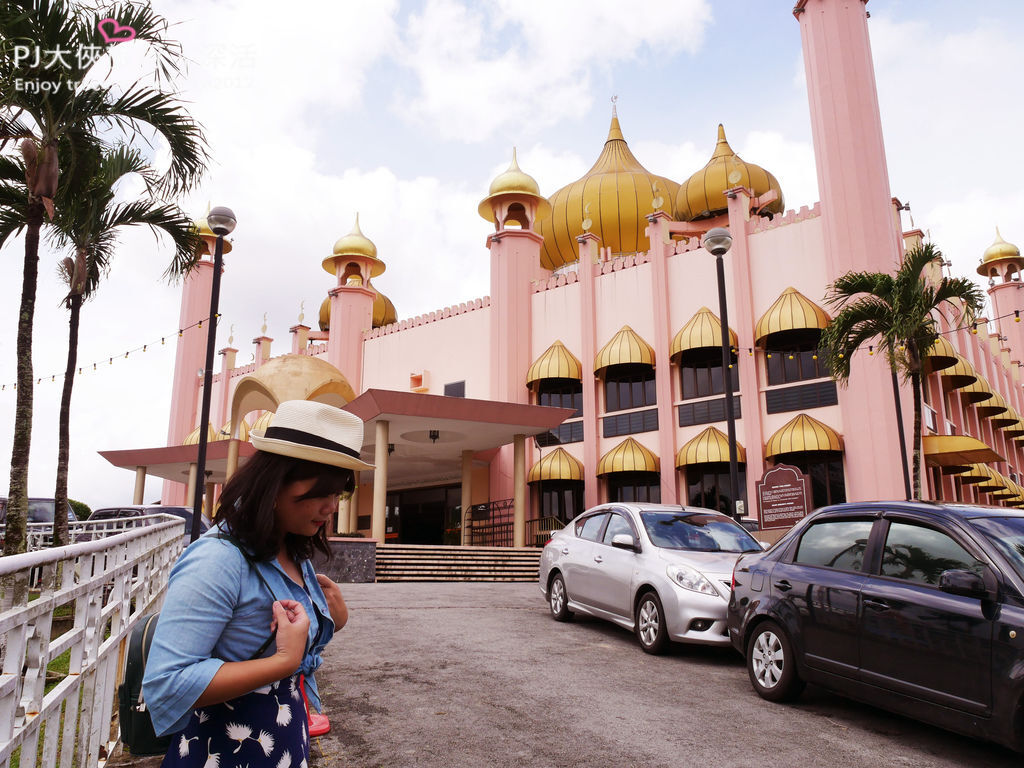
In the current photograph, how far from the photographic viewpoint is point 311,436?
2.11 m

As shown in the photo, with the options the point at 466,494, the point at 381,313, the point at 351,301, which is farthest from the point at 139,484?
the point at 466,494

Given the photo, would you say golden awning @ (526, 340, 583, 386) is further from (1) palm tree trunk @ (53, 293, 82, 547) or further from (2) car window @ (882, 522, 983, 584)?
(2) car window @ (882, 522, 983, 584)

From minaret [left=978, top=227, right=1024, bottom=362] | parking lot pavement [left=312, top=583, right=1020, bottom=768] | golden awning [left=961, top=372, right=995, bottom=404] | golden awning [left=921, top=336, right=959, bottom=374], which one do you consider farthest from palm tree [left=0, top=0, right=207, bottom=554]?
minaret [left=978, top=227, right=1024, bottom=362]

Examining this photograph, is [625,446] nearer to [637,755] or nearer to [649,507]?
[649,507]

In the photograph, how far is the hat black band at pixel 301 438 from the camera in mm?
2098

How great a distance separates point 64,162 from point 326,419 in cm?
1027

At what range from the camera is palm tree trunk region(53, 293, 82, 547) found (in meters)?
10.5

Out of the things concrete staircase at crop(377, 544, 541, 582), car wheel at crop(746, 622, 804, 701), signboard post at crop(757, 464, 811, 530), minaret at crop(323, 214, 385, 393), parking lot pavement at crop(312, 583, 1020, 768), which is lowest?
parking lot pavement at crop(312, 583, 1020, 768)

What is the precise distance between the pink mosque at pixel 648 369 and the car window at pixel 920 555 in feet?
27.9

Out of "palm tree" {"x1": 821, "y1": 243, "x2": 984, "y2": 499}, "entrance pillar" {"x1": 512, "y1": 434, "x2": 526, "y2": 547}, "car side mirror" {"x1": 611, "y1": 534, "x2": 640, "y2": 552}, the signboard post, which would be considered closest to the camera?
"car side mirror" {"x1": 611, "y1": 534, "x2": 640, "y2": 552}

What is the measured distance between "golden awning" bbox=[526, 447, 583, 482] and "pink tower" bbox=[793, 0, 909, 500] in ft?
26.2

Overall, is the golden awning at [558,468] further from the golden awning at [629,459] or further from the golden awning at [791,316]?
the golden awning at [791,316]

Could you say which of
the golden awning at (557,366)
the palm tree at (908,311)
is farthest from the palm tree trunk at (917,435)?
the golden awning at (557,366)

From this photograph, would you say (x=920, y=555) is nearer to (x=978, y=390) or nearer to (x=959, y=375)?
(x=959, y=375)
